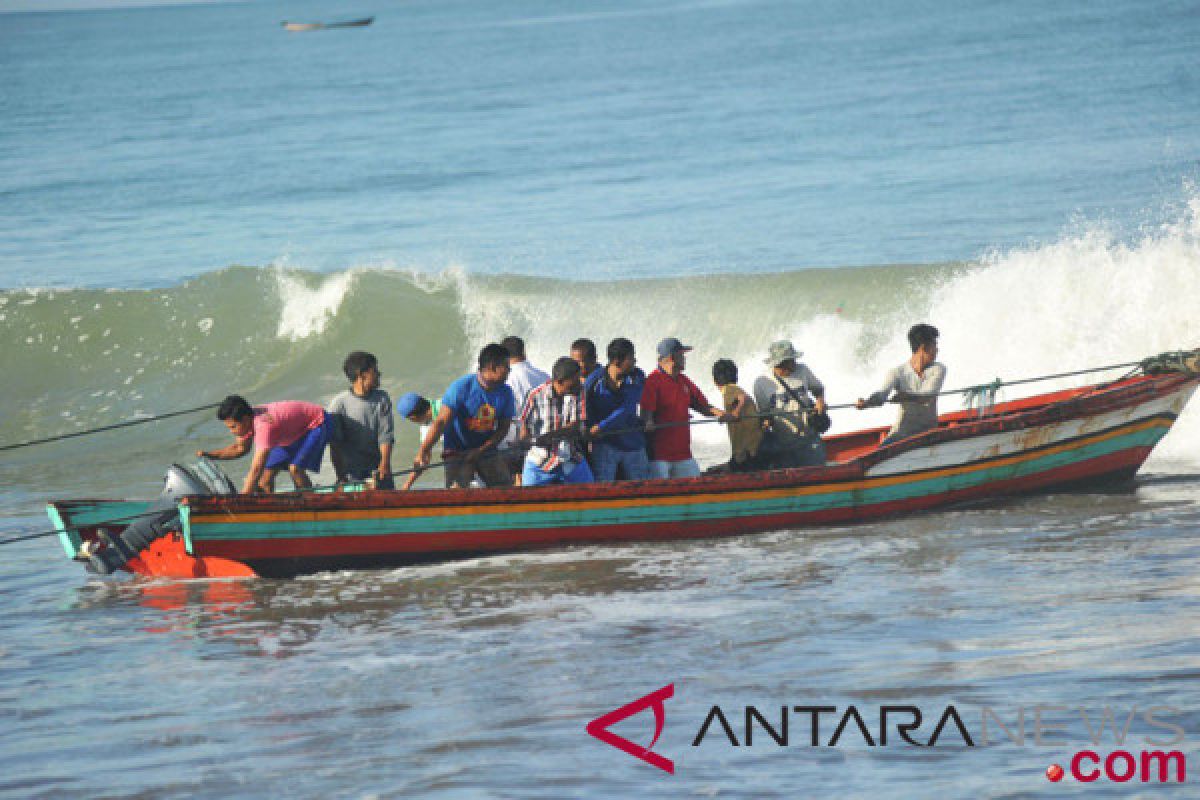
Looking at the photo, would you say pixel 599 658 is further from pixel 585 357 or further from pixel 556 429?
pixel 585 357

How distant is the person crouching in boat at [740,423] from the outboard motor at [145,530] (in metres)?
3.31

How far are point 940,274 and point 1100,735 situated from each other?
55.7ft

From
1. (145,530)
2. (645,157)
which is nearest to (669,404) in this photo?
(145,530)

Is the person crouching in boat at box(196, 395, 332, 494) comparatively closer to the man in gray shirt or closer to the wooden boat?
the man in gray shirt

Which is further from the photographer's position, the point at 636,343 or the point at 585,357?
the point at 636,343

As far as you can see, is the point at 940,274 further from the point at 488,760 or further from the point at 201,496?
the point at 488,760

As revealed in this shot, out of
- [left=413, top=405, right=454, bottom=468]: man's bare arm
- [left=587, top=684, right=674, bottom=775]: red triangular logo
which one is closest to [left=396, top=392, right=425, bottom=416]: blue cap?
[left=413, top=405, right=454, bottom=468]: man's bare arm

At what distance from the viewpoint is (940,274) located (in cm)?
2323

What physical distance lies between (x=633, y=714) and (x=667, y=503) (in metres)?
3.75

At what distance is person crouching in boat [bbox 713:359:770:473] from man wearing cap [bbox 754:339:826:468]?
0.10 metres

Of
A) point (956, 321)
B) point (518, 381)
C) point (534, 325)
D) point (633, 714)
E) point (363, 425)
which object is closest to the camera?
point (633, 714)

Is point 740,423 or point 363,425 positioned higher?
point 363,425

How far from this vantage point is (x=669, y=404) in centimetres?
1089

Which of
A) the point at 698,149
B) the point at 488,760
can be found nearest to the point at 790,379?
the point at 488,760
